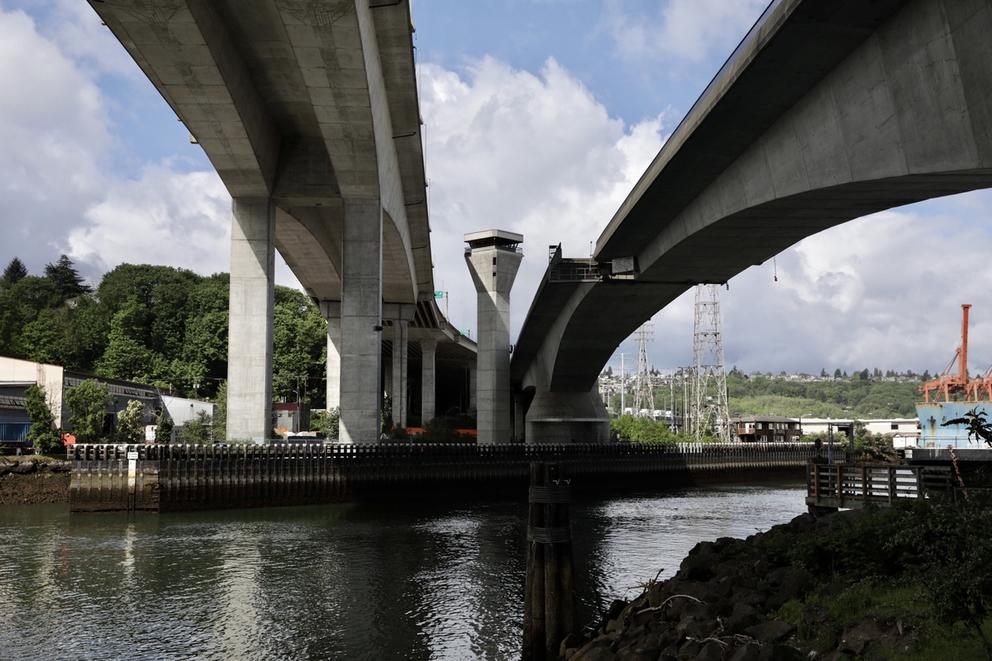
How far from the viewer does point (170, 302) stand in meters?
93.6

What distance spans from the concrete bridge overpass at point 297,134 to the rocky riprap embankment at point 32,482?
328 inches

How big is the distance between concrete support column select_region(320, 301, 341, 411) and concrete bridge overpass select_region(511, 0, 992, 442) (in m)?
39.1

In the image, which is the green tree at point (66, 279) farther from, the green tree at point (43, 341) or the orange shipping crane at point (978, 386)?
the orange shipping crane at point (978, 386)

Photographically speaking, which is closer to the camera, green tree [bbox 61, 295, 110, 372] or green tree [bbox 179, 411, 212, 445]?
green tree [bbox 179, 411, 212, 445]

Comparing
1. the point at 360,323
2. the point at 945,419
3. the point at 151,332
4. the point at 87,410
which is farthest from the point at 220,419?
the point at 945,419

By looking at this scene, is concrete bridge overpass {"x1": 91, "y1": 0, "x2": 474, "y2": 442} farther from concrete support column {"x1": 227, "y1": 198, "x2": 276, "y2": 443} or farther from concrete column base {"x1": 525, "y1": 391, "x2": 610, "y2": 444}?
concrete column base {"x1": 525, "y1": 391, "x2": 610, "y2": 444}

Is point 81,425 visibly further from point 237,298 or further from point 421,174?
point 421,174

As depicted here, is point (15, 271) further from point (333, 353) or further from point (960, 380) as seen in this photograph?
point (960, 380)

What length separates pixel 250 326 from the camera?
39.5 metres

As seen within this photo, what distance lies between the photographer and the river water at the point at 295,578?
15.5 metres

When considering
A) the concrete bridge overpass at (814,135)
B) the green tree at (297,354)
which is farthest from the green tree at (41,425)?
the green tree at (297,354)

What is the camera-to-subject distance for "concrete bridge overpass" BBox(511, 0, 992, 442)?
1200 cm

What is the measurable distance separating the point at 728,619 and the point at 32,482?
37030mm

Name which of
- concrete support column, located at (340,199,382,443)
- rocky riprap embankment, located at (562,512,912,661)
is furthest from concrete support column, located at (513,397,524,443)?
rocky riprap embankment, located at (562,512,912,661)
